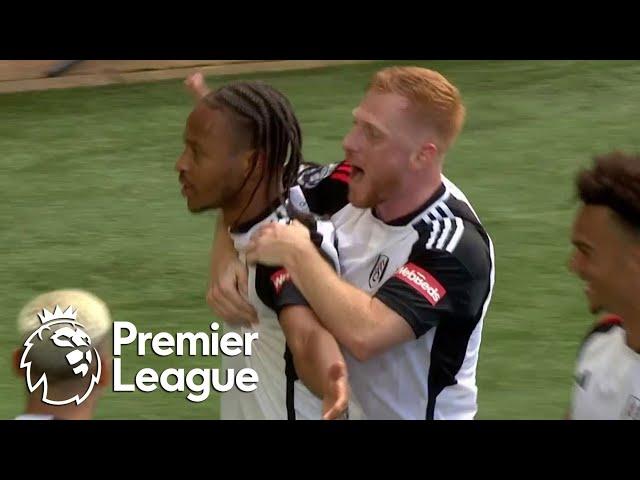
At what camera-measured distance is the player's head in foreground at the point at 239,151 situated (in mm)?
4145

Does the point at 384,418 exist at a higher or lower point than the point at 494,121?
higher

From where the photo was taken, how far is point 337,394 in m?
3.60

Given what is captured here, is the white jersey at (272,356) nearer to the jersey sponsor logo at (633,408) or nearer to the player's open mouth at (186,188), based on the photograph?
the player's open mouth at (186,188)

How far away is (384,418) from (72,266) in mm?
3857

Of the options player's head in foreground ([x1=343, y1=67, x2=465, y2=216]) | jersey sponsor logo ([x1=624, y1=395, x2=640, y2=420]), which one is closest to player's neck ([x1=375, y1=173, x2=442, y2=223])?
player's head in foreground ([x1=343, y1=67, x2=465, y2=216])

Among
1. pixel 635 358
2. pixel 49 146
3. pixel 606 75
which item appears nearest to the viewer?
pixel 635 358

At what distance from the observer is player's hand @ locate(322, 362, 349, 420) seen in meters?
3.55

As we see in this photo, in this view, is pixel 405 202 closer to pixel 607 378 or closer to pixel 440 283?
pixel 440 283

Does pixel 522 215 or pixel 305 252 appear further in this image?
pixel 522 215

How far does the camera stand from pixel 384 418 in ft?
13.5

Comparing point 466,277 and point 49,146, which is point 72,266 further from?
point 466,277

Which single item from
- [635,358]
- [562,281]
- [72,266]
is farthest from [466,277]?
[72,266]

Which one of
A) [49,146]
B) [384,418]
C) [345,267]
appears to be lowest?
[49,146]
